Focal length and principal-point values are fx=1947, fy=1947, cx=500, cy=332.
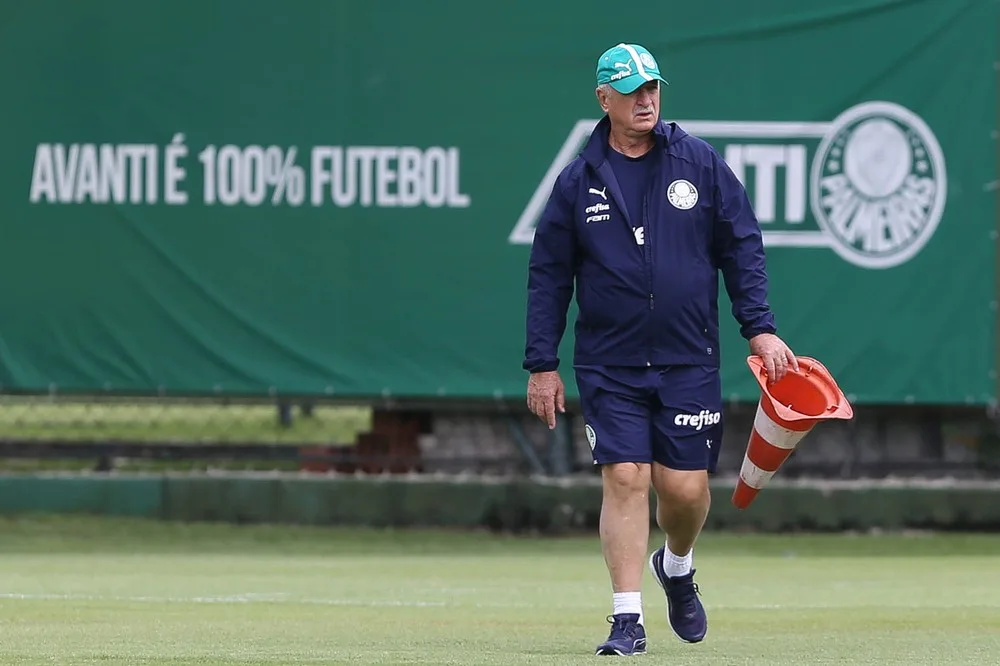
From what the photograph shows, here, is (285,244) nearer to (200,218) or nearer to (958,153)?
(200,218)

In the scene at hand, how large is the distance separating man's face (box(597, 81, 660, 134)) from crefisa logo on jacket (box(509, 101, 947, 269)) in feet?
18.9

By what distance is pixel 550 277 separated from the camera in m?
6.23

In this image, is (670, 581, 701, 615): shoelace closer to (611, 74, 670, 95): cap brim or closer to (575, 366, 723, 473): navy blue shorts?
(575, 366, 723, 473): navy blue shorts

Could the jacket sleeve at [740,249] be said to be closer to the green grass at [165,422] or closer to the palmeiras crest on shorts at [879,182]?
the palmeiras crest on shorts at [879,182]

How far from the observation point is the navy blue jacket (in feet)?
20.0

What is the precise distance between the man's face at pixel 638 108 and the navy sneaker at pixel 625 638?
1.51 m

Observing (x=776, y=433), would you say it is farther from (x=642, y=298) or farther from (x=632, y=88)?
(x=632, y=88)

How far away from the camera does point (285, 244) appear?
1205 cm

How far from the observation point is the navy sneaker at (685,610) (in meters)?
6.32

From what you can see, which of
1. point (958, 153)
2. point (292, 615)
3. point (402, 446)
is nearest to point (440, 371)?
point (402, 446)

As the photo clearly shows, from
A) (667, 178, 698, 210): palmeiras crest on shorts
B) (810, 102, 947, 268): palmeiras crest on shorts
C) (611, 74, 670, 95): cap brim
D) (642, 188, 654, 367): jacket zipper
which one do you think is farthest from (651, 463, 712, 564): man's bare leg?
(810, 102, 947, 268): palmeiras crest on shorts

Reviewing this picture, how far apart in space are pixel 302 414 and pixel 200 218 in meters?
1.95

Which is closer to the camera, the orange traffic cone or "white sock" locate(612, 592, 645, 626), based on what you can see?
"white sock" locate(612, 592, 645, 626)

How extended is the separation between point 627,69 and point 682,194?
43cm
